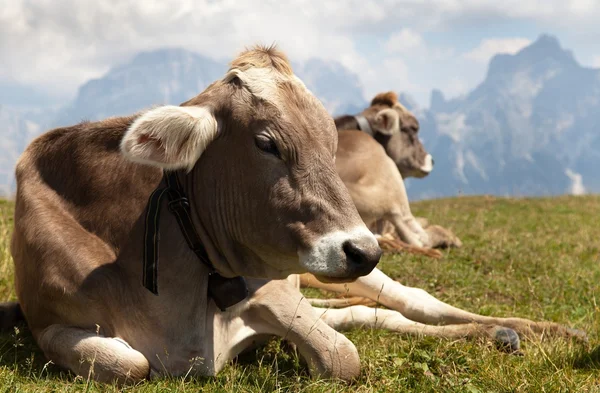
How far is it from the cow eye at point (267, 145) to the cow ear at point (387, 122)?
8.26m

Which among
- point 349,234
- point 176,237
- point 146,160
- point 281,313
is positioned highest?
point 146,160

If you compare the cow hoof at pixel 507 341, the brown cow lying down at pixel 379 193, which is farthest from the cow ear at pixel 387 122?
the cow hoof at pixel 507 341

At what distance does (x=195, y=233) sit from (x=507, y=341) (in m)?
2.41

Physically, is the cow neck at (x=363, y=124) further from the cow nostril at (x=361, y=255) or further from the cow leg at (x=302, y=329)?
the cow nostril at (x=361, y=255)

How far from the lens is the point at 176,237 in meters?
4.16

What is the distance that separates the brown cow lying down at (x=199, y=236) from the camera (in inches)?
147

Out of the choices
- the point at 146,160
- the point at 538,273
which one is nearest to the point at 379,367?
the point at 146,160

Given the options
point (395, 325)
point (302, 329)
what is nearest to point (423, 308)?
point (395, 325)

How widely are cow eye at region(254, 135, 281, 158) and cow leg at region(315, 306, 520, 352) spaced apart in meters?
1.60

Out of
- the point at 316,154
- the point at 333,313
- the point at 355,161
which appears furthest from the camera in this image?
the point at 355,161

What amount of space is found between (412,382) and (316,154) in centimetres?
A: 155

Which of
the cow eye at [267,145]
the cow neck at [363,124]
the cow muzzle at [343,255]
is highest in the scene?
the cow eye at [267,145]

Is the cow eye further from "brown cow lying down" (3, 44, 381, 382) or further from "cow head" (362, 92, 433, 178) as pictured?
"cow head" (362, 92, 433, 178)

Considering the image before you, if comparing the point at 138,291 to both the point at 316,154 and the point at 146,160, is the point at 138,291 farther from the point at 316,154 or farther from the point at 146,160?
the point at 316,154
